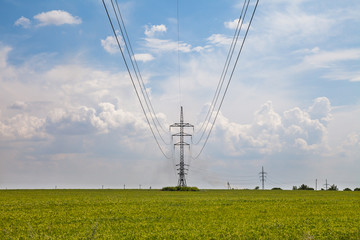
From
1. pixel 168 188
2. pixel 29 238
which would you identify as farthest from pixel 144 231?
pixel 168 188

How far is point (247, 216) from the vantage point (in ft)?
84.9

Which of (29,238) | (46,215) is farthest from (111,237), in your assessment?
(46,215)

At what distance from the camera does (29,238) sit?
17438 mm

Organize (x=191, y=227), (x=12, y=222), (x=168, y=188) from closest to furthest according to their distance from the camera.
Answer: (x=191, y=227) → (x=12, y=222) → (x=168, y=188)

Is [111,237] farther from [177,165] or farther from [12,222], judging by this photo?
[177,165]

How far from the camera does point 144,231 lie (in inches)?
769

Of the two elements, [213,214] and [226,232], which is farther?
[213,214]

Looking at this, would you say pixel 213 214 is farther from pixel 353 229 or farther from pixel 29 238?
pixel 29 238

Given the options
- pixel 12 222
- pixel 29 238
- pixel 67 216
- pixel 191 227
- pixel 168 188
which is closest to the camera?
pixel 29 238

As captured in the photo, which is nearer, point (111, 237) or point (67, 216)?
point (111, 237)

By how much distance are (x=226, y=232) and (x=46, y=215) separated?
13.4 metres

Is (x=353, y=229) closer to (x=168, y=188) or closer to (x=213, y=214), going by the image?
(x=213, y=214)

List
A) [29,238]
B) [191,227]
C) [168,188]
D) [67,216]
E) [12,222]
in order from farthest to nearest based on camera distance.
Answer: [168,188] < [67,216] < [12,222] < [191,227] < [29,238]

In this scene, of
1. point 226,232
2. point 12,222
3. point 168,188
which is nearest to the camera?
point 226,232
